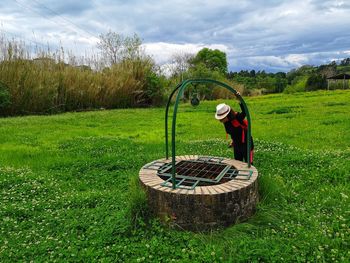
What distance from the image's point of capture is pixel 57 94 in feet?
50.0

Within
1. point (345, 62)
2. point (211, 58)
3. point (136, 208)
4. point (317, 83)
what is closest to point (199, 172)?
point (136, 208)

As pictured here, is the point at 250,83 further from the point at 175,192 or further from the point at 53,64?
the point at 175,192

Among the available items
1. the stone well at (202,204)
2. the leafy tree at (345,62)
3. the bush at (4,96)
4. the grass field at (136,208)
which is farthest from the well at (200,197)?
the leafy tree at (345,62)

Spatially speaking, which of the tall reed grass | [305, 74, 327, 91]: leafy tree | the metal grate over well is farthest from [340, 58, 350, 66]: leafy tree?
the metal grate over well

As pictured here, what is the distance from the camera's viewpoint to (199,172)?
4457 mm

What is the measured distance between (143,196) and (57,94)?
12.7 meters

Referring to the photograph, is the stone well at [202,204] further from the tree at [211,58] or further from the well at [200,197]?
the tree at [211,58]

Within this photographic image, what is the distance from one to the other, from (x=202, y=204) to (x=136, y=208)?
0.81 meters

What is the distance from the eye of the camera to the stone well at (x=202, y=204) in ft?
11.5

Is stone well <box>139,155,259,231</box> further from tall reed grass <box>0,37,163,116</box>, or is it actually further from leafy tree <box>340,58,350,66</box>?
leafy tree <box>340,58,350,66</box>

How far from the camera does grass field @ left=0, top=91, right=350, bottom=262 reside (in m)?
3.21

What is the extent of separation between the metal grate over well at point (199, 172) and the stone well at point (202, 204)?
0.17 meters

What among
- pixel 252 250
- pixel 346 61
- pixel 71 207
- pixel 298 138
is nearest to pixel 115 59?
pixel 298 138

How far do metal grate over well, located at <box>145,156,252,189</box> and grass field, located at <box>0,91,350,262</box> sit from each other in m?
0.40
